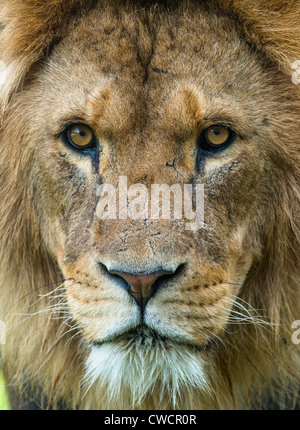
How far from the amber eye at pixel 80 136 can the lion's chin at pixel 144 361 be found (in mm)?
796

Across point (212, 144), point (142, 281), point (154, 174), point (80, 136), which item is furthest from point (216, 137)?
point (142, 281)

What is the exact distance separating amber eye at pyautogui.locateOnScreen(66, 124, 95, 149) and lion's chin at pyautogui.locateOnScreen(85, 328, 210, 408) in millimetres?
796

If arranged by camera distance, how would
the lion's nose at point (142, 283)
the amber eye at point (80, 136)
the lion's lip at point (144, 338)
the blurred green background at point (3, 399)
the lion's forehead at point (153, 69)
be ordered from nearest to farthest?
the lion's nose at point (142, 283) → the lion's lip at point (144, 338) → the lion's forehead at point (153, 69) → the amber eye at point (80, 136) → the blurred green background at point (3, 399)

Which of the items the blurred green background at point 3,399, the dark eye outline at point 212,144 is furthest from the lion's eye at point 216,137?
the blurred green background at point 3,399

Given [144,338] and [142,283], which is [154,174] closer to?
[142,283]

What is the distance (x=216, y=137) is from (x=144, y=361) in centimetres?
93

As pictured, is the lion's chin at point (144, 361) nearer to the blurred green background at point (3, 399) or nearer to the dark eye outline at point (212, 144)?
the dark eye outline at point (212, 144)

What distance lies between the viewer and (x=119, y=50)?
2385mm

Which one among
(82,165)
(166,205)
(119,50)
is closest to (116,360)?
(166,205)

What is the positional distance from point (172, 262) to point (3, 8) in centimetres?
134

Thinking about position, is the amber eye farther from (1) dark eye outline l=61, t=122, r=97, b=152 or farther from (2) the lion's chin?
(2) the lion's chin

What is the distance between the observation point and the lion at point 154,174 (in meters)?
2.17

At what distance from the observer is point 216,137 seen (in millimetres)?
2348
